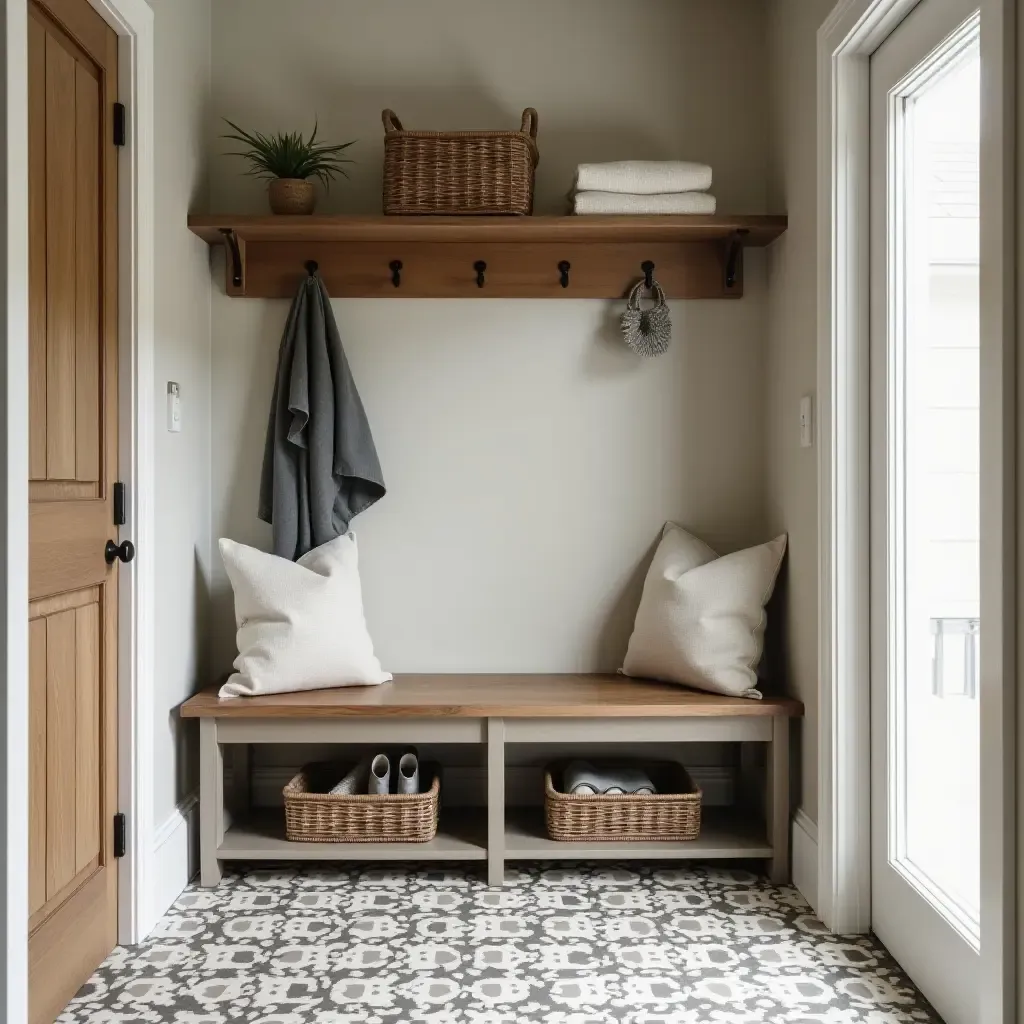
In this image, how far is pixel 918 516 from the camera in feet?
6.61

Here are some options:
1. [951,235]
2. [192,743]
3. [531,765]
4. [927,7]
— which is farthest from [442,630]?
[927,7]

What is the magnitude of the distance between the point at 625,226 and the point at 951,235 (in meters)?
0.88

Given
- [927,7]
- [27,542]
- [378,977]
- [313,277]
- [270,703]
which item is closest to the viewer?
[27,542]

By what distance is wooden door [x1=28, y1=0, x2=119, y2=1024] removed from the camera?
69.3 inches

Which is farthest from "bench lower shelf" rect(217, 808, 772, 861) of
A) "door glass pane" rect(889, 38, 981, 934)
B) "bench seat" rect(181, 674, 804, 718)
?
"door glass pane" rect(889, 38, 981, 934)

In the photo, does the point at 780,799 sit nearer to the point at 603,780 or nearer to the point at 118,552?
the point at 603,780

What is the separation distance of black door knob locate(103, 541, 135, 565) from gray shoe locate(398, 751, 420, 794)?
87 centimetres

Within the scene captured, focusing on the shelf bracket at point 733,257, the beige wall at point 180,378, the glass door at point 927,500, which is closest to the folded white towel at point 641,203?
the shelf bracket at point 733,257

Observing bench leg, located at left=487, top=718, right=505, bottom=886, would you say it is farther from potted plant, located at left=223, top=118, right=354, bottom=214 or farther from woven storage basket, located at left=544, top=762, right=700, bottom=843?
potted plant, located at left=223, top=118, right=354, bottom=214

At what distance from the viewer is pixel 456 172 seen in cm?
252

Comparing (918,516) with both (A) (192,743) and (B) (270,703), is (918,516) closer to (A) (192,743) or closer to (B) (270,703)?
(B) (270,703)

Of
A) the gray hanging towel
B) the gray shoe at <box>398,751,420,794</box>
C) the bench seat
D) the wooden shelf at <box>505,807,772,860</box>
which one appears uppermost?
the gray hanging towel

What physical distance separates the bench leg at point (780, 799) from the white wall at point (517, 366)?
554mm

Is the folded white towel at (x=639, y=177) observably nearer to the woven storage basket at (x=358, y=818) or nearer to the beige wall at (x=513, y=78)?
the beige wall at (x=513, y=78)
